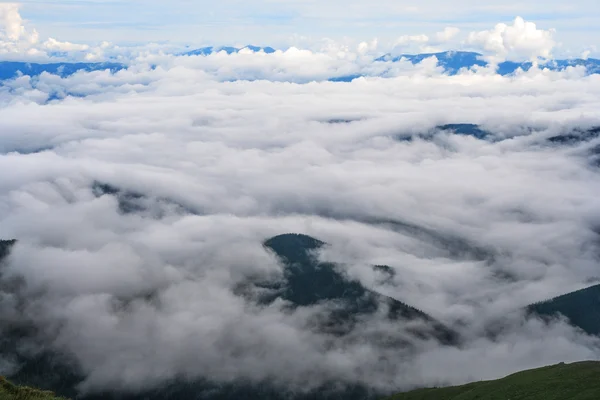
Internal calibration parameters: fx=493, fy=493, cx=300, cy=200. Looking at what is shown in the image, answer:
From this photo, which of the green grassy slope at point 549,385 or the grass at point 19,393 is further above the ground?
the grass at point 19,393

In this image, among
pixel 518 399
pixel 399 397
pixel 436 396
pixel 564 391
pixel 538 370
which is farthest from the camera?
pixel 399 397

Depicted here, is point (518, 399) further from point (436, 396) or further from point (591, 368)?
point (436, 396)

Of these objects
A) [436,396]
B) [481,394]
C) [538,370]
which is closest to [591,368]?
[538,370]

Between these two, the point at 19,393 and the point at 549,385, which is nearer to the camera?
the point at 19,393

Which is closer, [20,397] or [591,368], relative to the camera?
[20,397]

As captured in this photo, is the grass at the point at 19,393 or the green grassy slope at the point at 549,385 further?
the green grassy slope at the point at 549,385

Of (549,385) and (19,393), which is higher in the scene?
(19,393)
